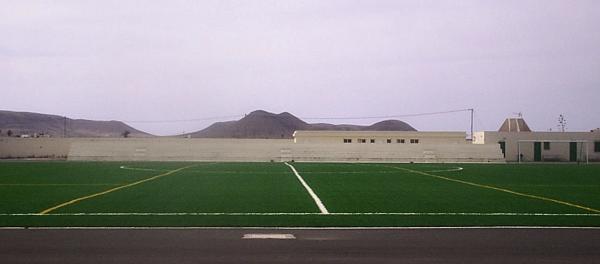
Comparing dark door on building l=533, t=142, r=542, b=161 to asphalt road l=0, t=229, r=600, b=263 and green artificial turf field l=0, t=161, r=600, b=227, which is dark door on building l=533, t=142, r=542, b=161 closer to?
green artificial turf field l=0, t=161, r=600, b=227

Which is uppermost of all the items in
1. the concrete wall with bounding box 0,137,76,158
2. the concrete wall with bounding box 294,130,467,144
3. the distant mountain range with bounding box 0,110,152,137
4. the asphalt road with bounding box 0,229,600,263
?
the distant mountain range with bounding box 0,110,152,137

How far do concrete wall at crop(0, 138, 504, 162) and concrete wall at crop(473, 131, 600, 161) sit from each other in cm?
502

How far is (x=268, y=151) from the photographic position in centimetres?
6975

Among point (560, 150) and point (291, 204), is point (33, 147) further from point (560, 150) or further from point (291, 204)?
point (291, 204)

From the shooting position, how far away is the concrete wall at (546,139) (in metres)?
74.8

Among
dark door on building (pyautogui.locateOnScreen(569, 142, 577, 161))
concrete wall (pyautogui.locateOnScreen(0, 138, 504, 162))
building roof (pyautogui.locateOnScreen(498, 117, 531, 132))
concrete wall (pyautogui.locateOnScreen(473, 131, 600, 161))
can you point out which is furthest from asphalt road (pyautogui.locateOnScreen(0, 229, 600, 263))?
building roof (pyautogui.locateOnScreen(498, 117, 531, 132))

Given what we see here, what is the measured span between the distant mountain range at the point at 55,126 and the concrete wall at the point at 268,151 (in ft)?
301

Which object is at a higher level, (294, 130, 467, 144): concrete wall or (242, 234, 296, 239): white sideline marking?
(294, 130, 467, 144): concrete wall

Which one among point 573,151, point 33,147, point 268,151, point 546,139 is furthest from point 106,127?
point 573,151

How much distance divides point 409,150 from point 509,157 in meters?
11.4

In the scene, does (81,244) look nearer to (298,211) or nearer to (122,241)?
(122,241)

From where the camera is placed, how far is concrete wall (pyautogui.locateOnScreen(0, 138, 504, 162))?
67.4 meters

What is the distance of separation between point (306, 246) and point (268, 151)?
190 feet

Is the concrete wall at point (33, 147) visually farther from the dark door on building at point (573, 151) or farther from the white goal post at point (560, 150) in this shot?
the dark door on building at point (573, 151)
